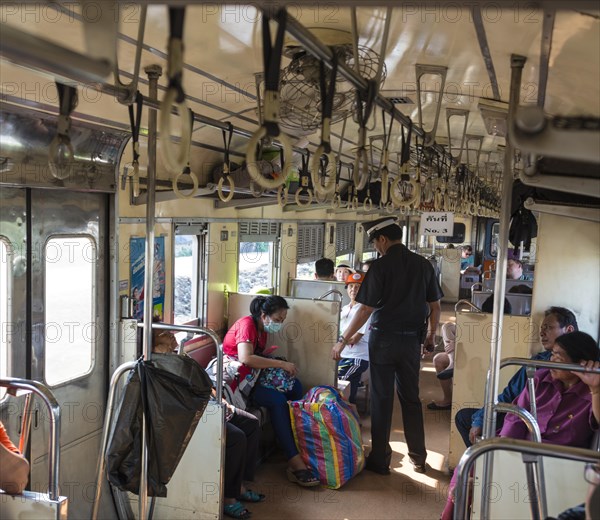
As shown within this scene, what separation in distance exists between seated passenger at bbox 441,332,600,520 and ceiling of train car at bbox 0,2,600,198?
120 cm

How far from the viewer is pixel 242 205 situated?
20.6ft

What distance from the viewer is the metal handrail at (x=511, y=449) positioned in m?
1.74

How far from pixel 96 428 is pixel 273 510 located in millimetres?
1418

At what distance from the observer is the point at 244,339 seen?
5.02 m

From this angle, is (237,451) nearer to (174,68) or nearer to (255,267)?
(255,267)

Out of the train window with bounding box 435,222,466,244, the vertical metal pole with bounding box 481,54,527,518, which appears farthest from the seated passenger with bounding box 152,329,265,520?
the train window with bounding box 435,222,466,244

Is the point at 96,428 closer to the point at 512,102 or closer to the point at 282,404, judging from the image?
the point at 282,404

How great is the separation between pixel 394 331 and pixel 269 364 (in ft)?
3.50

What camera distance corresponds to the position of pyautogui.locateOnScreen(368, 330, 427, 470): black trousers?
498cm

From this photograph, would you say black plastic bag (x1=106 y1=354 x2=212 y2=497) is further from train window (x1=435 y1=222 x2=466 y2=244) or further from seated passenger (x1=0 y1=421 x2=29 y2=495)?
train window (x1=435 y1=222 x2=466 y2=244)

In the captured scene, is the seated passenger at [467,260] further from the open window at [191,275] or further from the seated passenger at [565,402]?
A: the seated passenger at [565,402]

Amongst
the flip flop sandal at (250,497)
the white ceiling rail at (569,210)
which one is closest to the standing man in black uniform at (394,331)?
the flip flop sandal at (250,497)

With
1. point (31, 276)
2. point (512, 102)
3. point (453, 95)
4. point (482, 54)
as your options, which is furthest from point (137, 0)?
point (453, 95)

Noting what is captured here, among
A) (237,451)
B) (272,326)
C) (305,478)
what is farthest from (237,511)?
(272,326)
